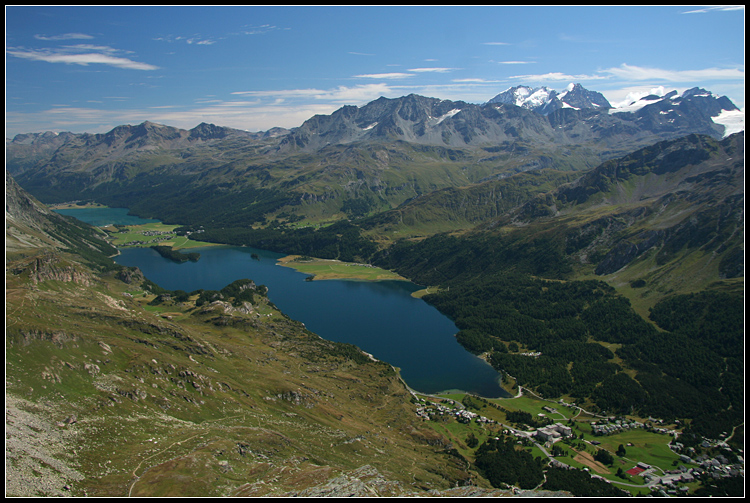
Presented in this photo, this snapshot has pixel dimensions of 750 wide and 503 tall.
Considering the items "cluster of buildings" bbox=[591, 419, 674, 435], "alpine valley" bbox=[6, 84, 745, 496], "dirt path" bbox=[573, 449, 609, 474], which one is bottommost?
"cluster of buildings" bbox=[591, 419, 674, 435]

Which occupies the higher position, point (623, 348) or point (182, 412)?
point (182, 412)

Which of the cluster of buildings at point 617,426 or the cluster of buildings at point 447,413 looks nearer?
the cluster of buildings at point 617,426

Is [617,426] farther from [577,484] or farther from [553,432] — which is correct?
[577,484]

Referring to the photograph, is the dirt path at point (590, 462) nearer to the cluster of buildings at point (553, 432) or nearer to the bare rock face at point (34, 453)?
the cluster of buildings at point (553, 432)

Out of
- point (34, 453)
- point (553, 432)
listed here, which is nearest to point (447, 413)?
point (553, 432)

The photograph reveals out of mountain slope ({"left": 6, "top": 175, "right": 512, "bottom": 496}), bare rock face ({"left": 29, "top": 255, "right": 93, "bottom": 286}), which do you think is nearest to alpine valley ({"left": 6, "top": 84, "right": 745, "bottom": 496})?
mountain slope ({"left": 6, "top": 175, "right": 512, "bottom": 496})

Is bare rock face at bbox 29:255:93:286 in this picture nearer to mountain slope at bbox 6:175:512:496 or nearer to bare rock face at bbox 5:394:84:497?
mountain slope at bbox 6:175:512:496

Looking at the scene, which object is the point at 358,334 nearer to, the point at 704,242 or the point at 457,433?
the point at 457,433

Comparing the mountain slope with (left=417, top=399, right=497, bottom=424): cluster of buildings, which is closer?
the mountain slope

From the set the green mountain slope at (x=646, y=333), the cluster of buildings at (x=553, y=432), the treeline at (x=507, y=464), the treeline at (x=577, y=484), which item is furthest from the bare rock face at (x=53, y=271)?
the treeline at (x=577, y=484)

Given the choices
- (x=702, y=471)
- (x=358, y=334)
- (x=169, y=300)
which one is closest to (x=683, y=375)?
(x=702, y=471)

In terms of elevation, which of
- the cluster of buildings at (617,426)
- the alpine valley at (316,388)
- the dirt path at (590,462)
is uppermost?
the alpine valley at (316,388)
